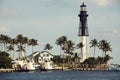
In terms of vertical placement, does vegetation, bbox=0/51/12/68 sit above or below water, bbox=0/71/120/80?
above

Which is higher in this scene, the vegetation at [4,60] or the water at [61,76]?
the vegetation at [4,60]

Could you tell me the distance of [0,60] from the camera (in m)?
192

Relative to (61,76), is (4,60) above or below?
above

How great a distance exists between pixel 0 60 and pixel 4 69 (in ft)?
18.3

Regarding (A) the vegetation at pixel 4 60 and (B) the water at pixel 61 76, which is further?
(A) the vegetation at pixel 4 60

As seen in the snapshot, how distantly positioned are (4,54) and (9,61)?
3351 millimetres

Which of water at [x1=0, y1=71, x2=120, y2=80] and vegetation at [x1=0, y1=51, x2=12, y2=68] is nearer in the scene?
water at [x1=0, y1=71, x2=120, y2=80]

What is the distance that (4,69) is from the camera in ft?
643

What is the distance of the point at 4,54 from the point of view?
19900 cm

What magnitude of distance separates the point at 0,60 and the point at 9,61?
7641 millimetres

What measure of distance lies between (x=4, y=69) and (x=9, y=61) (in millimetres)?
4505

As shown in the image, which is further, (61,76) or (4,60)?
(4,60)

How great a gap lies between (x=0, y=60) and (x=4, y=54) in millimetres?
7450
